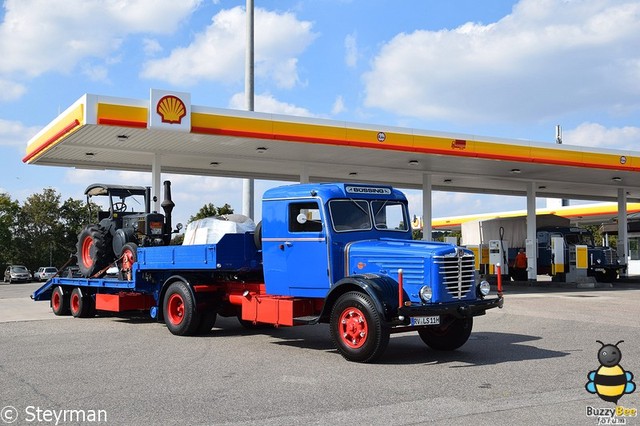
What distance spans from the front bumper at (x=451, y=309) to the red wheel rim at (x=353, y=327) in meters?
0.63

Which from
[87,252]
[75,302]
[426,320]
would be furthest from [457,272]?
[75,302]

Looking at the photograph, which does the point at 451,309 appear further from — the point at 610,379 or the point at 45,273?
the point at 45,273

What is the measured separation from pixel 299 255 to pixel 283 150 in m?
12.3

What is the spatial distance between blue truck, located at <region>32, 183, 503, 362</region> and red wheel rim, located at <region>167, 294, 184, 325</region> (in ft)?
0.06

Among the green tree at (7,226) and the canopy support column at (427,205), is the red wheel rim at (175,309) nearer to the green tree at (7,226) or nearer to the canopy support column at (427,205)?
the canopy support column at (427,205)

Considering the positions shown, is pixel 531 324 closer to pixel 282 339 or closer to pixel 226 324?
pixel 282 339

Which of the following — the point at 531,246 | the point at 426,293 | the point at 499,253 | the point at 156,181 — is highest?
the point at 156,181

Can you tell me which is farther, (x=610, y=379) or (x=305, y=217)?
(x=305, y=217)

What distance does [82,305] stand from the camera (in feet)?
51.5

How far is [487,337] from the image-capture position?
11.9m

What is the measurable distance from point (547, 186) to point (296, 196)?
87.3 ft

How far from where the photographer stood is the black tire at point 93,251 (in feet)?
51.3

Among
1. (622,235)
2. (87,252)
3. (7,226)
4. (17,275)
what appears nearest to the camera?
(87,252)

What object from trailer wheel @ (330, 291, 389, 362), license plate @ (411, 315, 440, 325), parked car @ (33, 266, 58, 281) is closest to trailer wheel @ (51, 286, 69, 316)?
trailer wheel @ (330, 291, 389, 362)
